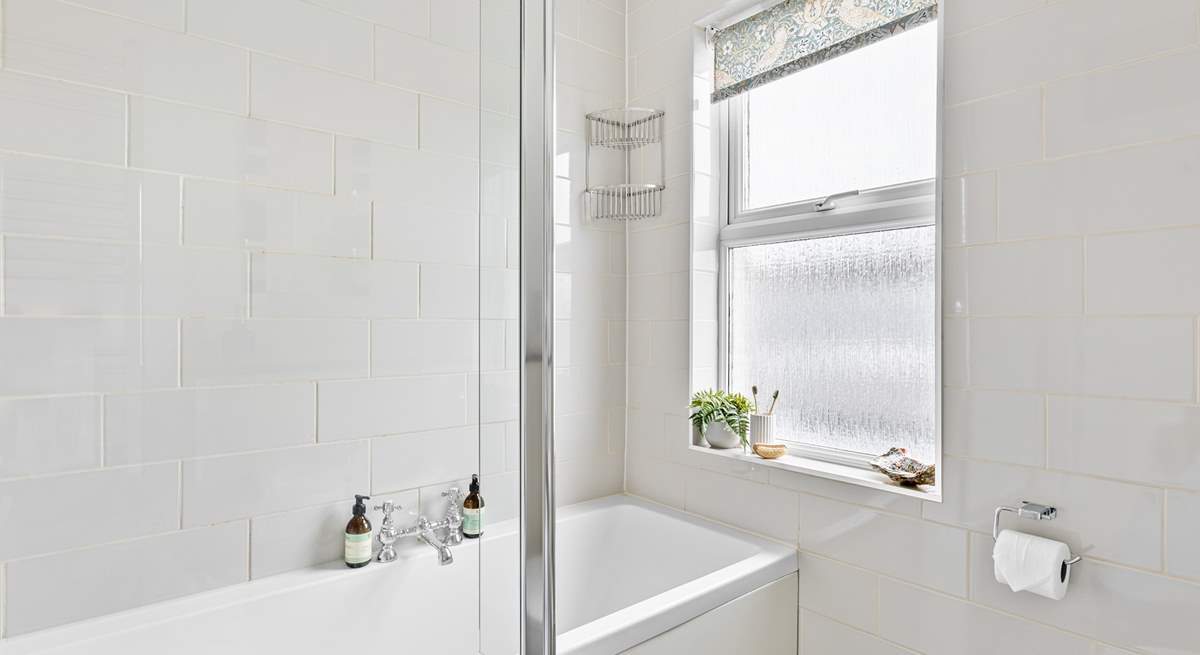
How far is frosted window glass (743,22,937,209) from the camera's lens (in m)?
1.34

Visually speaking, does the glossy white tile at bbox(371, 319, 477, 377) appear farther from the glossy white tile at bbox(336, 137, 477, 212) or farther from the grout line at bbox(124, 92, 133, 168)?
the grout line at bbox(124, 92, 133, 168)

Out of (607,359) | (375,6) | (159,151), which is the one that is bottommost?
(607,359)

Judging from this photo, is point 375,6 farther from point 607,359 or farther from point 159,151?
point 607,359

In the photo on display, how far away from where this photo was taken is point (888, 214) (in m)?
1.37

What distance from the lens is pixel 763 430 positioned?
61.0 inches

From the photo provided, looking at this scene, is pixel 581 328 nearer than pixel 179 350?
No

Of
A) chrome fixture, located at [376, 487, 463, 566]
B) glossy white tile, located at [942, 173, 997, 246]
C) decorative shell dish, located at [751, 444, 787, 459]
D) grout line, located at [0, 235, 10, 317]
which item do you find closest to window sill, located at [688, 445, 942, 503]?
decorative shell dish, located at [751, 444, 787, 459]

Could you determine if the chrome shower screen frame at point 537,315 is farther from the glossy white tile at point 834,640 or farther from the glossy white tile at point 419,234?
the glossy white tile at point 834,640

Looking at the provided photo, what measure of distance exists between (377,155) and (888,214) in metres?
1.15

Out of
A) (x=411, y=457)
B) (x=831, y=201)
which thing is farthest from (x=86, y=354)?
(x=831, y=201)

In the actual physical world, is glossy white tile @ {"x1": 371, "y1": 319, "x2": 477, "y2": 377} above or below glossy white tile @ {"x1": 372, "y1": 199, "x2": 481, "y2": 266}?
below

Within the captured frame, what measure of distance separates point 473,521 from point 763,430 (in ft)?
3.15

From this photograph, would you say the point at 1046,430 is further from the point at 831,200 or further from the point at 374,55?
the point at 374,55

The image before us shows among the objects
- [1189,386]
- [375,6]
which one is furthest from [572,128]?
[1189,386]
